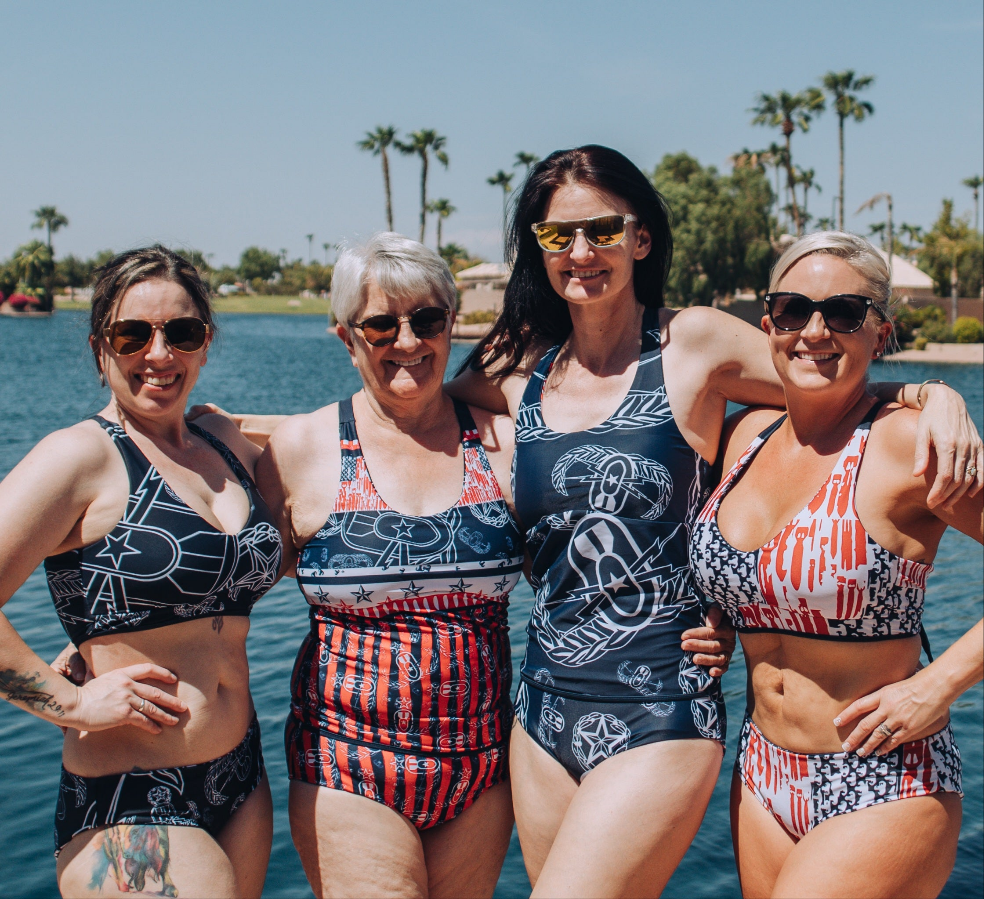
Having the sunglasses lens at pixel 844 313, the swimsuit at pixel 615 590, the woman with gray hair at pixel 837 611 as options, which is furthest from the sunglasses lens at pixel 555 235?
the sunglasses lens at pixel 844 313

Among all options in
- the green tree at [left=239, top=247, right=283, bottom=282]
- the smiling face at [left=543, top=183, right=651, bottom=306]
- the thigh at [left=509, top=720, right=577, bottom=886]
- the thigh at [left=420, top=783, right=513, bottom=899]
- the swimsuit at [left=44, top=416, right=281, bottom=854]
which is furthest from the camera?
the green tree at [left=239, top=247, right=283, bottom=282]

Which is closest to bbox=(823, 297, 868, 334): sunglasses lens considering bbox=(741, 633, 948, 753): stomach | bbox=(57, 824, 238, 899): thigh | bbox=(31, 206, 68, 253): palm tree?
bbox=(741, 633, 948, 753): stomach

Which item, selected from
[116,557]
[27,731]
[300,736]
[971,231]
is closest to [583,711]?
[300,736]

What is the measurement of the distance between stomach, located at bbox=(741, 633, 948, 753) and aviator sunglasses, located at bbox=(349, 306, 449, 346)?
4.88 ft

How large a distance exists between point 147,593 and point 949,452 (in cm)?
233

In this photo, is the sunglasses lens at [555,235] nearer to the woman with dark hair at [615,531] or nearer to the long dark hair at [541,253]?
the woman with dark hair at [615,531]

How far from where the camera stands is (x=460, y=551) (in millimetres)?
3180

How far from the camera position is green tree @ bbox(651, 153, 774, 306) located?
51.5m

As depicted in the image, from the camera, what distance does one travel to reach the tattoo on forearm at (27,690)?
2.81 metres

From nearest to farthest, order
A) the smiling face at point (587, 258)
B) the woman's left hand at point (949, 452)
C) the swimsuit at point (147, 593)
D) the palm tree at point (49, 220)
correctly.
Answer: the woman's left hand at point (949, 452) < the swimsuit at point (147, 593) < the smiling face at point (587, 258) < the palm tree at point (49, 220)

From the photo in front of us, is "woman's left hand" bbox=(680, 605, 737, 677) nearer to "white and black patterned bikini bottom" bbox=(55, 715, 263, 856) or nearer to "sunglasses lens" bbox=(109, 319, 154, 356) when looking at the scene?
"white and black patterned bikini bottom" bbox=(55, 715, 263, 856)

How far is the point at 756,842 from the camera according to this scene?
310 cm

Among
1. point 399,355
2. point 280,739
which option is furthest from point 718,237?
point 399,355

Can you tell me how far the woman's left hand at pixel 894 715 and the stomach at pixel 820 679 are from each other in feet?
0.15
